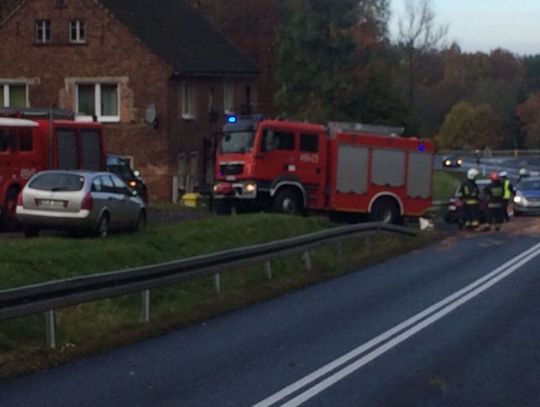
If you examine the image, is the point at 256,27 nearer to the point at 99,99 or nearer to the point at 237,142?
the point at 99,99

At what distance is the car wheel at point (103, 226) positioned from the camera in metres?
26.0

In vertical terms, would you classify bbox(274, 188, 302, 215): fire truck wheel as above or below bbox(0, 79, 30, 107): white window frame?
below

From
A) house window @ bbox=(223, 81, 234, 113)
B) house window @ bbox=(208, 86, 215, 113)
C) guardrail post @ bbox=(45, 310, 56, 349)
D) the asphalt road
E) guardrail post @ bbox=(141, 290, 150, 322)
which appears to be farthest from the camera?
house window @ bbox=(223, 81, 234, 113)

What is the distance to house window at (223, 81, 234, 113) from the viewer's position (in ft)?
184

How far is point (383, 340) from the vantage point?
49.5ft

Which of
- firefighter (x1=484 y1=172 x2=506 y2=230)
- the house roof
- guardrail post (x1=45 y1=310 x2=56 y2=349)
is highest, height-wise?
the house roof

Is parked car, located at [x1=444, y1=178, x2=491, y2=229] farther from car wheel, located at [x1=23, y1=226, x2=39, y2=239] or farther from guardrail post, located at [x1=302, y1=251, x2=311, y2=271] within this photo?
car wheel, located at [x1=23, y1=226, x2=39, y2=239]

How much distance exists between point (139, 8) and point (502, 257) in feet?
94.5

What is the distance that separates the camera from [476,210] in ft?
121

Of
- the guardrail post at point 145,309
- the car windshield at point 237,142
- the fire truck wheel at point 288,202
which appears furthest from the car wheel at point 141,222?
the guardrail post at point 145,309

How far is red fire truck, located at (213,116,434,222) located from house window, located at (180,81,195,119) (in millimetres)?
13648

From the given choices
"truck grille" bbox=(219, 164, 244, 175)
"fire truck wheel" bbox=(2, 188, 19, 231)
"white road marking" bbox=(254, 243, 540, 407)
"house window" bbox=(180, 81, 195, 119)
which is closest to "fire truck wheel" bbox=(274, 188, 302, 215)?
"truck grille" bbox=(219, 164, 244, 175)

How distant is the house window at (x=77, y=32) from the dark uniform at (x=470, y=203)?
1876cm

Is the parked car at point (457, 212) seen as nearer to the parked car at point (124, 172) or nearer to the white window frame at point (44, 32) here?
the parked car at point (124, 172)
